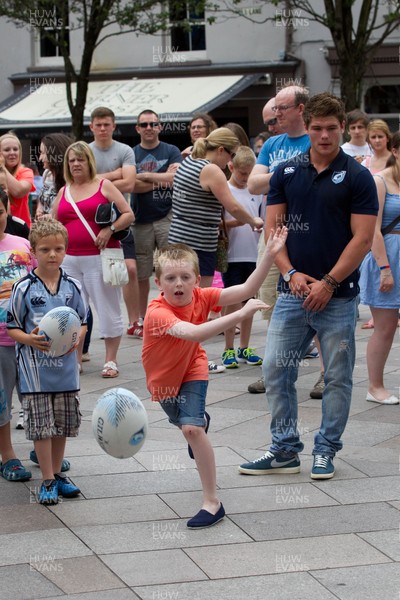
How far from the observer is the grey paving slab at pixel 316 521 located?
17.5 ft

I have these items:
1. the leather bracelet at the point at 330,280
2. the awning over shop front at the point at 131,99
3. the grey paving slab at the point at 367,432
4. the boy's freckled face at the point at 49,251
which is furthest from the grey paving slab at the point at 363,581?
the awning over shop front at the point at 131,99

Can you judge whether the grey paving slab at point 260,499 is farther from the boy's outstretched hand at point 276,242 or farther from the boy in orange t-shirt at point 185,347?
the boy's outstretched hand at point 276,242

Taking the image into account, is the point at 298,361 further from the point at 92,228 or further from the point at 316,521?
the point at 92,228

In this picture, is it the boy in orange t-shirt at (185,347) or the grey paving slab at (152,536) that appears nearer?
the grey paving slab at (152,536)

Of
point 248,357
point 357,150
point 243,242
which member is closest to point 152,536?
point 248,357

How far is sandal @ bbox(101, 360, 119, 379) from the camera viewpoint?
30.8 ft

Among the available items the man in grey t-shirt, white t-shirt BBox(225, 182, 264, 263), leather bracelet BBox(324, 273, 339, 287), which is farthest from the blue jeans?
the man in grey t-shirt

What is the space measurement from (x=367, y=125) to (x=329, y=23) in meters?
6.59

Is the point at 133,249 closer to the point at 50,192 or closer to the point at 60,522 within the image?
the point at 50,192

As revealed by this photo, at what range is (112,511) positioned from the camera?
5.74 meters

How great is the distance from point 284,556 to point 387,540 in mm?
527

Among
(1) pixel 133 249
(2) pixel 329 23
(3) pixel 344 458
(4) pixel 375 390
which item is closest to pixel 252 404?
(4) pixel 375 390

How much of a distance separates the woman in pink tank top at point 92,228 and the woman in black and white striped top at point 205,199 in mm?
492

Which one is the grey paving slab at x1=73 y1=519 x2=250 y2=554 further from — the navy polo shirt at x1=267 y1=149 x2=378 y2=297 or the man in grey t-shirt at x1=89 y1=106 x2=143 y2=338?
the man in grey t-shirt at x1=89 y1=106 x2=143 y2=338
